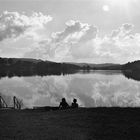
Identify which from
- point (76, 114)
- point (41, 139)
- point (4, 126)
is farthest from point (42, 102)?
point (41, 139)

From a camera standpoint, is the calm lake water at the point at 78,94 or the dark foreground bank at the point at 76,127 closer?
the dark foreground bank at the point at 76,127

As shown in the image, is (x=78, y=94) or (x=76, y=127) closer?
(x=76, y=127)

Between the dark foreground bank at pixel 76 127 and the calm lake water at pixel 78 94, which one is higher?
the dark foreground bank at pixel 76 127

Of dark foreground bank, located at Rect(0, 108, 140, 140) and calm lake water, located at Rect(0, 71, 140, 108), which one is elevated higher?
dark foreground bank, located at Rect(0, 108, 140, 140)

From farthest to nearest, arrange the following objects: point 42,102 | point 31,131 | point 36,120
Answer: point 42,102 → point 36,120 → point 31,131

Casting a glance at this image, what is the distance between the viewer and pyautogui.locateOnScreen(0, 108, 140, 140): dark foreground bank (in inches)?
563

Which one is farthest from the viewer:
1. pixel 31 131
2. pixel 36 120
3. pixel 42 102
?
pixel 42 102

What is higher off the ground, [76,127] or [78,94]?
[76,127]

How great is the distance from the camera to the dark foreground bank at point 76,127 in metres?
14.3

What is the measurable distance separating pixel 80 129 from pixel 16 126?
4499 millimetres

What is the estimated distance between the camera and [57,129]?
15922mm

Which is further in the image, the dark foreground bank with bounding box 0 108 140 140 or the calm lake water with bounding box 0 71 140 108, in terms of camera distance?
the calm lake water with bounding box 0 71 140 108

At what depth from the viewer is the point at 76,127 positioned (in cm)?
1644

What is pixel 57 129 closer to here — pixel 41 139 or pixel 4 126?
pixel 41 139
